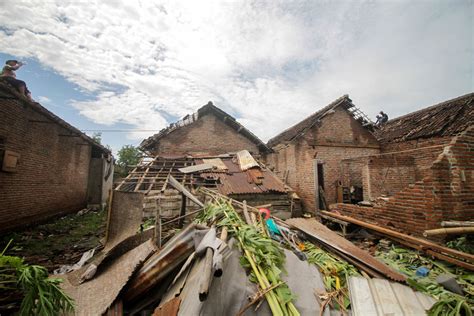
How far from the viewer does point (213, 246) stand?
93.9 inches

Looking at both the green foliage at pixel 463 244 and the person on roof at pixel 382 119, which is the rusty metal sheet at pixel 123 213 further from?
the person on roof at pixel 382 119

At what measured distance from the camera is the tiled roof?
10.2m

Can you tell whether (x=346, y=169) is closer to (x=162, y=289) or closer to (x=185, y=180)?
(x=185, y=180)

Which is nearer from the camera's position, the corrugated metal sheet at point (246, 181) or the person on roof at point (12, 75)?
the person on roof at point (12, 75)

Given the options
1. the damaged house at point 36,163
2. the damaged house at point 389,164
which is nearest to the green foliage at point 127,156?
the damaged house at point 36,163

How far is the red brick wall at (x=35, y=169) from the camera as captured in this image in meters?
7.12

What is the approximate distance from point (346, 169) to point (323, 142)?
2.17 m

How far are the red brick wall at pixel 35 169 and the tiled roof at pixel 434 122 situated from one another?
19.1m

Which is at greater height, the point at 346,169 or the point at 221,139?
the point at 221,139

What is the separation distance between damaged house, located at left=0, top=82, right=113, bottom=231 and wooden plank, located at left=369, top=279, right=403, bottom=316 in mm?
10657

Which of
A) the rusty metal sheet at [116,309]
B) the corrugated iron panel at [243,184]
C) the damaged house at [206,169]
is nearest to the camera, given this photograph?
the rusty metal sheet at [116,309]

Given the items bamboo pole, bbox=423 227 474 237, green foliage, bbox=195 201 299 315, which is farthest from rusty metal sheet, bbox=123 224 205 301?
bamboo pole, bbox=423 227 474 237

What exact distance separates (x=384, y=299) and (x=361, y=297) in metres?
0.32

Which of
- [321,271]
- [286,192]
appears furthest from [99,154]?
[321,271]
